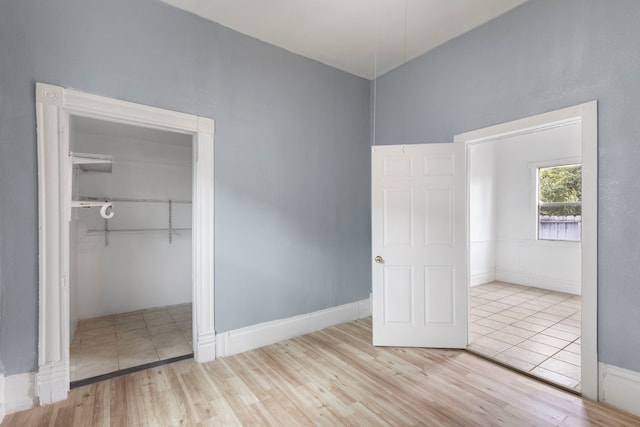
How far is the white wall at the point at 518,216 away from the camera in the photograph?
5203 millimetres

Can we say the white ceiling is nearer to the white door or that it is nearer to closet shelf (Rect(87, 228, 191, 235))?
the white door

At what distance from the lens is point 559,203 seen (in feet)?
17.6

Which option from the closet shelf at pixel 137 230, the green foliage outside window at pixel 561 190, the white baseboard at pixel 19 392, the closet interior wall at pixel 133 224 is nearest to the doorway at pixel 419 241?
the white baseboard at pixel 19 392

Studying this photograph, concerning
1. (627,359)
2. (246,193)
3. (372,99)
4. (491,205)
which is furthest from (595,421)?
(491,205)

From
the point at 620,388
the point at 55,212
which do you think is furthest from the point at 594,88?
the point at 55,212

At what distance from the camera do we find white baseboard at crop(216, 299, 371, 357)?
2926 mm

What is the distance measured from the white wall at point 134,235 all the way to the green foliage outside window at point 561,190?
20.4 ft

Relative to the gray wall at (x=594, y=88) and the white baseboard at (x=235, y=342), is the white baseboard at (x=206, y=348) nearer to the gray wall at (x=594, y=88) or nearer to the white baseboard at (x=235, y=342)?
the white baseboard at (x=235, y=342)

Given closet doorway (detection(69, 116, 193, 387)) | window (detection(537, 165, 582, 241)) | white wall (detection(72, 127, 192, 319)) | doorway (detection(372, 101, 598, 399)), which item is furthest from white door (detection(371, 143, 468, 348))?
window (detection(537, 165, 582, 241))

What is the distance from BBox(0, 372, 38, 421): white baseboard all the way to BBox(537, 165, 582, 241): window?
23.1ft

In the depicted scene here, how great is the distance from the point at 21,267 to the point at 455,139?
12.4ft

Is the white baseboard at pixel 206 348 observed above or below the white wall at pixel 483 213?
below

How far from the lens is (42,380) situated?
6.96 feet

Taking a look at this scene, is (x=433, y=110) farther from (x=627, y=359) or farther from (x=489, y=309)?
(x=489, y=309)
